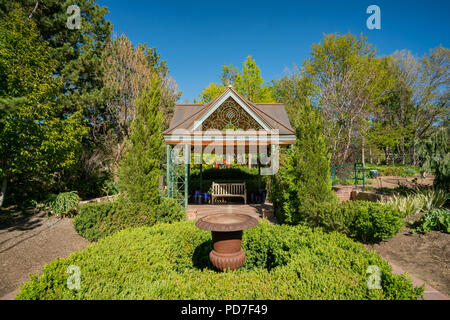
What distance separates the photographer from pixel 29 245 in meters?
6.11

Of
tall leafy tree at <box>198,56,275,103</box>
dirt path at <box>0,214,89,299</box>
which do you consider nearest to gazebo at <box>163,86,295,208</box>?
dirt path at <box>0,214,89,299</box>

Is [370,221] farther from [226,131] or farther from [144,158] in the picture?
[144,158]

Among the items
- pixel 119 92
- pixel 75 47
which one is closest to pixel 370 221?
pixel 119 92

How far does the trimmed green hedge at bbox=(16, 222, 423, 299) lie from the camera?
2.62m

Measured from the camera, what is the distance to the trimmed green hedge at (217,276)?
8.60 feet

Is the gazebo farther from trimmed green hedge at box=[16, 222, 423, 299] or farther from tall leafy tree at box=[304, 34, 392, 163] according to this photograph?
tall leafy tree at box=[304, 34, 392, 163]

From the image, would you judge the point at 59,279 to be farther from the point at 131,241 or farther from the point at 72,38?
the point at 72,38

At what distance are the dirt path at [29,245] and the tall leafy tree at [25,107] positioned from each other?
1781 millimetres

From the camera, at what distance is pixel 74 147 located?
31.4ft

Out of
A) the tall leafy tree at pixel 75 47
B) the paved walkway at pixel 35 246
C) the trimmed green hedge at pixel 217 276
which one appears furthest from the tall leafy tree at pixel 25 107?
the trimmed green hedge at pixel 217 276

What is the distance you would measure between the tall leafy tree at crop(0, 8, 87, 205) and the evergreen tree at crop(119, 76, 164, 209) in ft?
12.9

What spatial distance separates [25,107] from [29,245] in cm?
480

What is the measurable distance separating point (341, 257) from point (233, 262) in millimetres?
1820

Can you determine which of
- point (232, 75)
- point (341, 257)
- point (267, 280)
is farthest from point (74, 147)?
point (232, 75)
